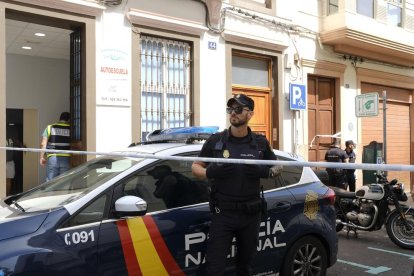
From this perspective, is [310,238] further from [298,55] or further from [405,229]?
[298,55]

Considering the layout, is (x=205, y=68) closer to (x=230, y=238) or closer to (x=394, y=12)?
(x=230, y=238)

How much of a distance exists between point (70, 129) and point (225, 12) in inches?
159

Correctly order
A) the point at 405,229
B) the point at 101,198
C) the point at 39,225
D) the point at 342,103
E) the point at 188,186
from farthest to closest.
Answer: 1. the point at 342,103
2. the point at 405,229
3. the point at 188,186
4. the point at 101,198
5. the point at 39,225

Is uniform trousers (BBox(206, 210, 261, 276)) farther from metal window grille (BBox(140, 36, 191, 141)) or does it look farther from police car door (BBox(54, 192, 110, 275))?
metal window grille (BBox(140, 36, 191, 141))

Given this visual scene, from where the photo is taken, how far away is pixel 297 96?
36.0 ft

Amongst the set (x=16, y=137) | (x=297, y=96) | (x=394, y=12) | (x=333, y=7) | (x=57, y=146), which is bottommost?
(x=57, y=146)

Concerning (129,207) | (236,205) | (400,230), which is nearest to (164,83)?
(400,230)

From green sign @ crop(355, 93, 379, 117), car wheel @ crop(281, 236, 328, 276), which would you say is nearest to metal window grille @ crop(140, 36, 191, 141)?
green sign @ crop(355, 93, 379, 117)

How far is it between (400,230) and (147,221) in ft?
15.5

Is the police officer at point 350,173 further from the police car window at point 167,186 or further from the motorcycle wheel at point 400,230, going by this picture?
the police car window at point 167,186

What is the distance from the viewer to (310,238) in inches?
175

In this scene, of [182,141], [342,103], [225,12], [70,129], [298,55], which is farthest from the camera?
[342,103]

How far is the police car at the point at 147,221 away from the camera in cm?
304

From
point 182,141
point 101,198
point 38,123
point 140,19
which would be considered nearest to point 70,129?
point 140,19
